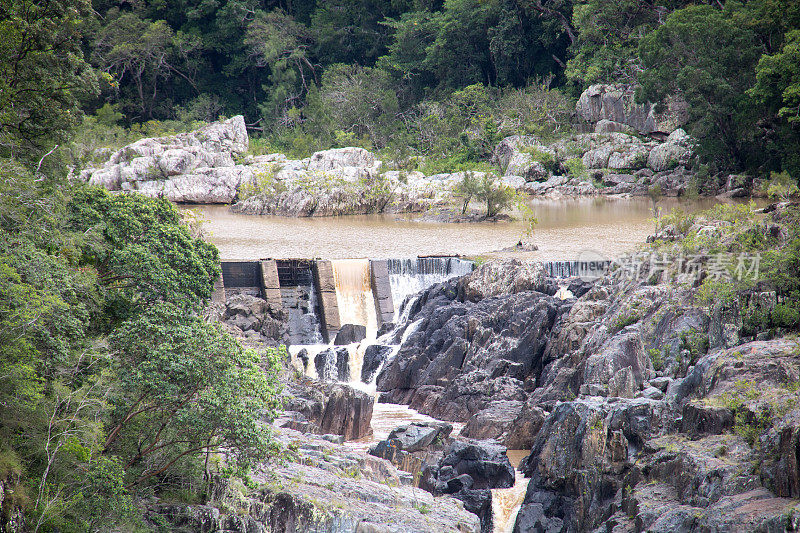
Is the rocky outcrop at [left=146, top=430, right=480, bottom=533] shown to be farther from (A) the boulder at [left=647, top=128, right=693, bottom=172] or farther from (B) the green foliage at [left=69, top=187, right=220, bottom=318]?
(A) the boulder at [left=647, top=128, right=693, bottom=172]

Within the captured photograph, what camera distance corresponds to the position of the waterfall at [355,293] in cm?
2350

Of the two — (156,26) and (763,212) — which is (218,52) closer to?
(156,26)

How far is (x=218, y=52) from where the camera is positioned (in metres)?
59.8

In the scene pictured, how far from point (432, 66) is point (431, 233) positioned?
2464cm

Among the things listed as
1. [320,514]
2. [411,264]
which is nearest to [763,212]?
[411,264]

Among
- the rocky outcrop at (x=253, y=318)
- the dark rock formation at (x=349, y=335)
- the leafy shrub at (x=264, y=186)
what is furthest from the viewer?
the leafy shrub at (x=264, y=186)

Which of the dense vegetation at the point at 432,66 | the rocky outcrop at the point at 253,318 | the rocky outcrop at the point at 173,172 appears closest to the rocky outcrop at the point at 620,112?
the dense vegetation at the point at 432,66

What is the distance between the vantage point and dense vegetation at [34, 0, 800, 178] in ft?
111

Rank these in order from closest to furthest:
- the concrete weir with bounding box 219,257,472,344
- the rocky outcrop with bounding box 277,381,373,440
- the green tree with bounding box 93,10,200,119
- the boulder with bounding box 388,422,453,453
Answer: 1. the boulder with bounding box 388,422,453,453
2. the rocky outcrop with bounding box 277,381,373,440
3. the concrete weir with bounding box 219,257,472,344
4. the green tree with bounding box 93,10,200,119

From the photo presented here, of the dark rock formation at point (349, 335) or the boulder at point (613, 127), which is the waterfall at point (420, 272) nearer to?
the dark rock formation at point (349, 335)

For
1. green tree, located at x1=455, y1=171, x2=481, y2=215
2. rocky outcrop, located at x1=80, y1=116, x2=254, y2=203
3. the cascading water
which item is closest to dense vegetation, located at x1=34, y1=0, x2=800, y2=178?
rocky outcrop, located at x1=80, y1=116, x2=254, y2=203

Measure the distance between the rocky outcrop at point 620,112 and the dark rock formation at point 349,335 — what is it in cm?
2788

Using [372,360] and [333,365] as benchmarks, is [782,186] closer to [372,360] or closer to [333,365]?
Result: [372,360]

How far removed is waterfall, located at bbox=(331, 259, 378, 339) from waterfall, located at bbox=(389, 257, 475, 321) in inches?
34.6
